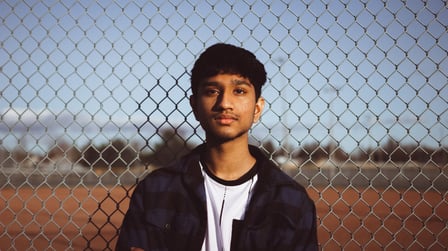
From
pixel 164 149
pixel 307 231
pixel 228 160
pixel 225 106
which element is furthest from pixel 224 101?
pixel 164 149

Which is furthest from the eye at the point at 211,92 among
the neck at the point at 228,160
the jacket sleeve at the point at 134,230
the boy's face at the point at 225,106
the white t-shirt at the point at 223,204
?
the jacket sleeve at the point at 134,230

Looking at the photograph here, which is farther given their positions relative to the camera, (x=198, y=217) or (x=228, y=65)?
(x=228, y=65)

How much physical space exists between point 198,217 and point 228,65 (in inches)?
30.2

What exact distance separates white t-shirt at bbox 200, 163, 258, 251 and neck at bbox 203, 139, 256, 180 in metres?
0.04

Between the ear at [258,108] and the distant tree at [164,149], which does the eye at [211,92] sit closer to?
the ear at [258,108]

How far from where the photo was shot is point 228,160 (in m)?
1.80

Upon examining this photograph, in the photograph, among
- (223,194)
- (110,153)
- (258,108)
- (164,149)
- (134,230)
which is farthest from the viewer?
(110,153)

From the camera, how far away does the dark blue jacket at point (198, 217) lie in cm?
162

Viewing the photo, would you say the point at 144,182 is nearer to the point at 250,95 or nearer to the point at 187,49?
the point at 250,95

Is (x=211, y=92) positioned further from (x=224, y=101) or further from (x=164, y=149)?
(x=164, y=149)

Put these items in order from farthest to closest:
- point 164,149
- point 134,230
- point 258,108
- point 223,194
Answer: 1. point 164,149
2. point 258,108
3. point 223,194
4. point 134,230

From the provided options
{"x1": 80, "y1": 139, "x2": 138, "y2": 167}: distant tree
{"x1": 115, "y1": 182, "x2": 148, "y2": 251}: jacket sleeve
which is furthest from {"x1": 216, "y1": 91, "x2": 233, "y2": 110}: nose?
{"x1": 80, "y1": 139, "x2": 138, "y2": 167}: distant tree

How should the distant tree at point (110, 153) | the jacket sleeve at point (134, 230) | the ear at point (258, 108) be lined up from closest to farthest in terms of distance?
the jacket sleeve at point (134, 230)
the ear at point (258, 108)
the distant tree at point (110, 153)

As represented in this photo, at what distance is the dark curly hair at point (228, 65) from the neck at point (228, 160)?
0.31 meters
